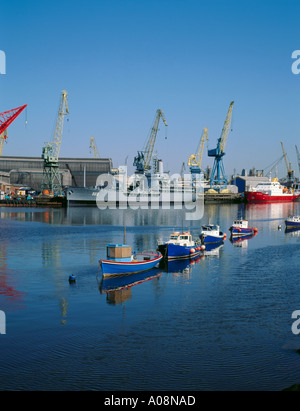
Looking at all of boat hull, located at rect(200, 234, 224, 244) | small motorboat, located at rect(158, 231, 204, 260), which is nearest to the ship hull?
boat hull, located at rect(200, 234, 224, 244)

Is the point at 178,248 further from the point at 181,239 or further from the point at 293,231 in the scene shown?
the point at 293,231

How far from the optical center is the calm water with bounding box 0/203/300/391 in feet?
56.8

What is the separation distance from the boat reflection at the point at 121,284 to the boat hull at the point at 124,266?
1.20ft

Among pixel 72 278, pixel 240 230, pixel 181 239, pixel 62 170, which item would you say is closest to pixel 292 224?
pixel 240 230

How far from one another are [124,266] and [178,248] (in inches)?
410

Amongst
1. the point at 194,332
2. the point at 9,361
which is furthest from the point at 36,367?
the point at 194,332

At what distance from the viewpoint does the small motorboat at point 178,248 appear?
44469 mm

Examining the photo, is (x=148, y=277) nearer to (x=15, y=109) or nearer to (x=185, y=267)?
(x=185, y=267)

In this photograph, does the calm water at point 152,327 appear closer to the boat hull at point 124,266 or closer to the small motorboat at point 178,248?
the boat hull at point 124,266

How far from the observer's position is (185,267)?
136 ft

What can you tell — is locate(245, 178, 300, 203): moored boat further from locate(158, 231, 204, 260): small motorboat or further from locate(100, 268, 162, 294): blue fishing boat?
locate(100, 268, 162, 294): blue fishing boat

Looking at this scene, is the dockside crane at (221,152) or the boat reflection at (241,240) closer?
the boat reflection at (241,240)

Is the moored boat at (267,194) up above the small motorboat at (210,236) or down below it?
above

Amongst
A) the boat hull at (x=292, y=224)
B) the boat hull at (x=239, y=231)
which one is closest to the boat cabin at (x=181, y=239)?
the boat hull at (x=239, y=231)
